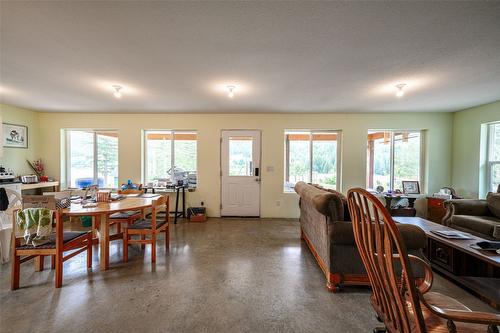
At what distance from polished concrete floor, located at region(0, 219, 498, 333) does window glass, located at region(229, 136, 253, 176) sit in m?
2.16

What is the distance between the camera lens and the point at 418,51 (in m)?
1.97

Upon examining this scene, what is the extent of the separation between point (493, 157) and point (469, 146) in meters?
0.38

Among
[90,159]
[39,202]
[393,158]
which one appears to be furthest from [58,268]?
[393,158]

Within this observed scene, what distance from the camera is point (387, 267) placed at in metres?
0.83

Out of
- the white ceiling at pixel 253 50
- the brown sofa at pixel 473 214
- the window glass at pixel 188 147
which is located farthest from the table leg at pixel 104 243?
the brown sofa at pixel 473 214

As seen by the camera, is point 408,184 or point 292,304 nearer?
point 292,304

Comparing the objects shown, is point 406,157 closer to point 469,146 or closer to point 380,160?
point 380,160

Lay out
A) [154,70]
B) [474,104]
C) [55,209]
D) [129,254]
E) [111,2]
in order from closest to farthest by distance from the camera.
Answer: [111,2] < [55,209] < [154,70] < [129,254] < [474,104]

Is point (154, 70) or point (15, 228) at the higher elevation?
point (154, 70)

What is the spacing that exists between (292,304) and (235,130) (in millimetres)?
3545

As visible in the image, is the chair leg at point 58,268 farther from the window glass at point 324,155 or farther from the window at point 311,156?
the window glass at point 324,155

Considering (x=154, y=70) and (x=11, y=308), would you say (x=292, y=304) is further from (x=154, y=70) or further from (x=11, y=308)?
(x=154, y=70)

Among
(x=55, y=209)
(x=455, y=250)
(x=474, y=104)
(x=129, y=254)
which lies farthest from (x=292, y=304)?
(x=474, y=104)

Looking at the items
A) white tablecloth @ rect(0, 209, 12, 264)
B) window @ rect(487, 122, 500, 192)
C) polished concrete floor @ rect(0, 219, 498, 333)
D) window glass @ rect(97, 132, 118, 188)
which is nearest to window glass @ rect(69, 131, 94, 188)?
window glass @ rect(97, 132, 118, 188)
